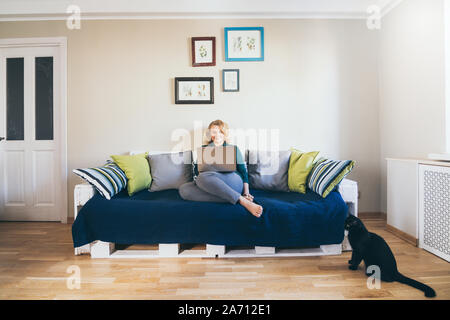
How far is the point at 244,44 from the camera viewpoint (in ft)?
8.69

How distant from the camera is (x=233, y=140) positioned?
2.69 metres

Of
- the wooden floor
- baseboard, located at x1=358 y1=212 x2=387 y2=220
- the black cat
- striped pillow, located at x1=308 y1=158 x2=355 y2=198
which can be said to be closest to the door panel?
the wooden floor

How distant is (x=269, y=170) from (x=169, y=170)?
0.99m

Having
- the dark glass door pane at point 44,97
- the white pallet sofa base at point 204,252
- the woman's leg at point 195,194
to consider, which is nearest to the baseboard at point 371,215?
the white pallet sofa base at point 204,252

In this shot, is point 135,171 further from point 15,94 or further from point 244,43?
point 15,94

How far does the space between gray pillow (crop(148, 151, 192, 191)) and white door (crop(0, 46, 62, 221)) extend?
1.28 m

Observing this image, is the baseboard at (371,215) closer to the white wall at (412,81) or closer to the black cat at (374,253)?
the white wall at (412,81)

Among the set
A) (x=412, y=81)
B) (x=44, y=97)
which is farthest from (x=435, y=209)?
(x=44, y=97)

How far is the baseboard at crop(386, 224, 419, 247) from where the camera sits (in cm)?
196

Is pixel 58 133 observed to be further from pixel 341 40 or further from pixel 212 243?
pixel 341 40

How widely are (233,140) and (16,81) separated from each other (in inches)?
104

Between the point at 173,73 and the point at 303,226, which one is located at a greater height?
the point at 173,73

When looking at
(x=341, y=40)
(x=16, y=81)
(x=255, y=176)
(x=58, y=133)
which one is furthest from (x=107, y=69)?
(x=341, y=40)

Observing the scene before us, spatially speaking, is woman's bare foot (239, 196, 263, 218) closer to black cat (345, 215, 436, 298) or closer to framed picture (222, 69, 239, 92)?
black cat (345, 215, 436, 298)
